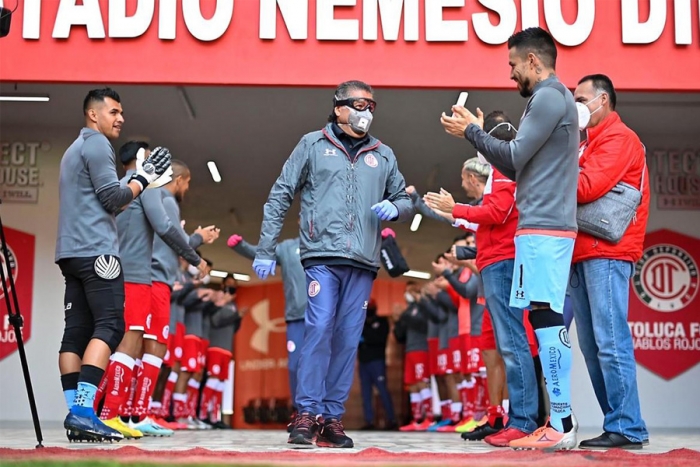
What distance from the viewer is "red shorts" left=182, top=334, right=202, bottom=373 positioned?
9.94 m

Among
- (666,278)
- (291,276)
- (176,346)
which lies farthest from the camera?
(666,278)

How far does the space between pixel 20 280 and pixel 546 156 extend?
776 centimetres

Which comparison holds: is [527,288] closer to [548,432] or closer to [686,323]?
[548,432]

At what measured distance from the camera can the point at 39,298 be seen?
1038cm

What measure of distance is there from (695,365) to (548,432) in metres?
6.97

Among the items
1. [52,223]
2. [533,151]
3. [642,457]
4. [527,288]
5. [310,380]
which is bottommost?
[642,457]

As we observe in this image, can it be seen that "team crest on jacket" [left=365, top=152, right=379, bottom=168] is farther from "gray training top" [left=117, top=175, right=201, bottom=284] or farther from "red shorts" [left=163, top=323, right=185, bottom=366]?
"red shorts" [left=163, top=323, right=185, bottom=366]

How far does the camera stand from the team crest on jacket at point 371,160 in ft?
15.6

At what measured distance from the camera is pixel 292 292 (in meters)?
7.74

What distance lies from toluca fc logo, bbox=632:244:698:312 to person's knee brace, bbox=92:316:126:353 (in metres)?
7.20

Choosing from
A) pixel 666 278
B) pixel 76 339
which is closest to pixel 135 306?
pixel 76 339

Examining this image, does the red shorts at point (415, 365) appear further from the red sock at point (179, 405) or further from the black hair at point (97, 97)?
the black hair at point (97, 97)

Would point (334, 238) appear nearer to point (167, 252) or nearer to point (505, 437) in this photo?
point (505, 437)

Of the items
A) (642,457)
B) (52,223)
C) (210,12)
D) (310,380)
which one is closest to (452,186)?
(52,223)
